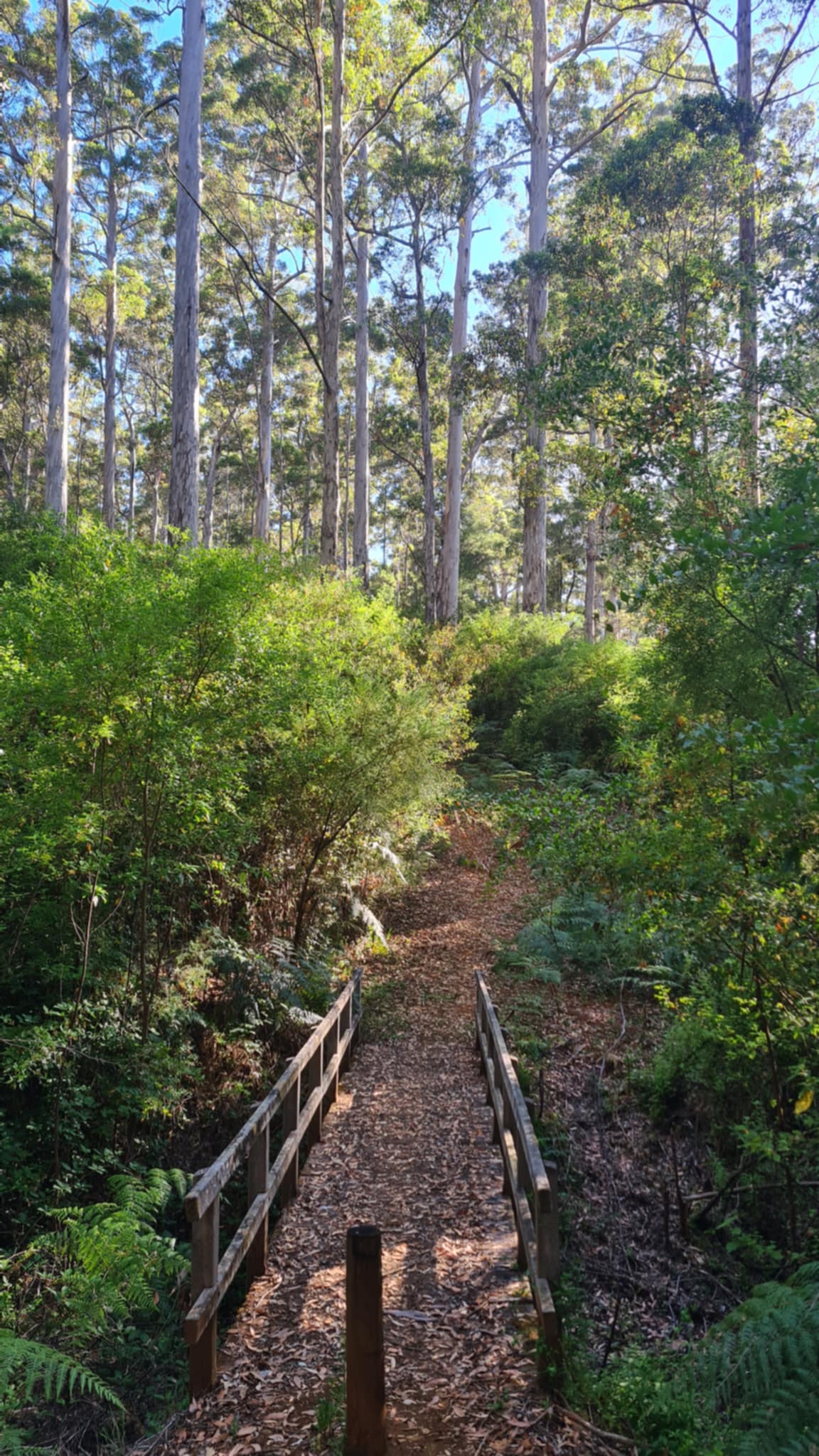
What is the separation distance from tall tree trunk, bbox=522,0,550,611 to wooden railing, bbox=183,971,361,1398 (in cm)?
1415

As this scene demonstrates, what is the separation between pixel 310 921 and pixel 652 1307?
5299 mm

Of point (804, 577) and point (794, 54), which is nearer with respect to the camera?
point (804, 577)

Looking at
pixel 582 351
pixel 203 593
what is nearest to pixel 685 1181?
pixel 203 593

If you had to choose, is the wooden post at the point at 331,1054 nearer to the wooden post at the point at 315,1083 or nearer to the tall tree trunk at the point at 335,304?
the wooden post at the point at 315,1083

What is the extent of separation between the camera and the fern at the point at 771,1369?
2.31 m

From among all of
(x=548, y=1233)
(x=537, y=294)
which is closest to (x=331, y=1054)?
(x=548, y=1233)

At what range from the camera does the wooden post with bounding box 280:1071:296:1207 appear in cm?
496

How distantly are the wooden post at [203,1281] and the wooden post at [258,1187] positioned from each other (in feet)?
2.33

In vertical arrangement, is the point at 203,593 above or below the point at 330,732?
above

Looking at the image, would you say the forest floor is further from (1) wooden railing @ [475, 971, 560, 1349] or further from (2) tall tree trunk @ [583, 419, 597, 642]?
→ (2) tall tree trunk @ [583, 419, 597, 642]

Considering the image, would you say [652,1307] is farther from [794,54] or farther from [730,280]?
[794,54]

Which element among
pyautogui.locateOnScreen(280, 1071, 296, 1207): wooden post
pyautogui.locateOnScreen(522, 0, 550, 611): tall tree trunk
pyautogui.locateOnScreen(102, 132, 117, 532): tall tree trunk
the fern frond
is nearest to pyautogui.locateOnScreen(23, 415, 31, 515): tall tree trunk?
pyautogui.locateOnScreen(102, 132, 117, 532): tall tree trunk

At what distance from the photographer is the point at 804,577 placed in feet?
10.4

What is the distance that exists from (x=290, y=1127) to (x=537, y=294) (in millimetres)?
18038
